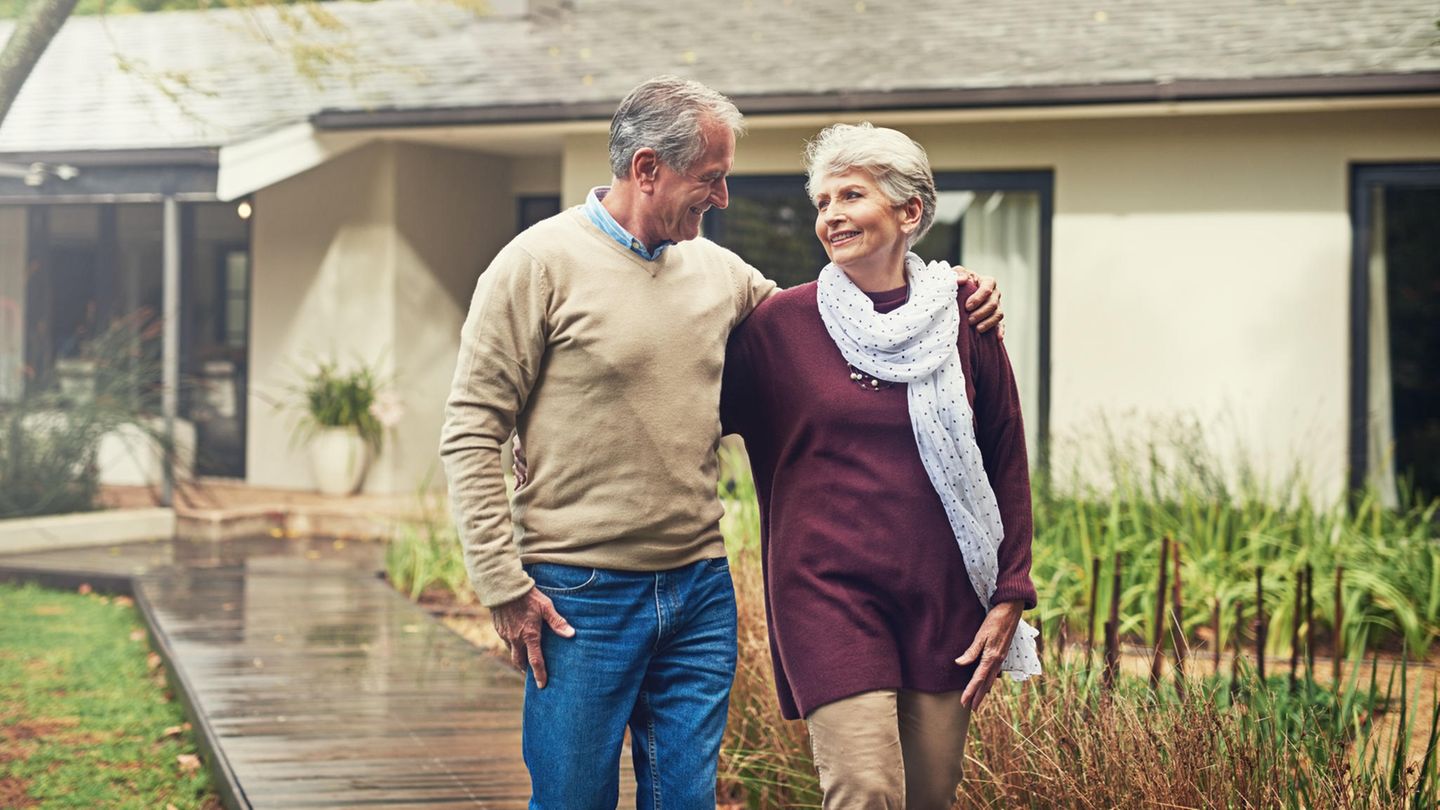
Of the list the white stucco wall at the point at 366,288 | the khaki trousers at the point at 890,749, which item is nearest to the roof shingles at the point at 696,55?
the white stucco wall at the point at 366,288

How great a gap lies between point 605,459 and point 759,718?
67.6 inches

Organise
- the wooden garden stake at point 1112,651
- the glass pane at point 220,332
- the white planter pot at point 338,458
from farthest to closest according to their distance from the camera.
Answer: the glass pane at point 220,332 < the white planter pot at point 338,458 < the wooden garden stake at point 1112,651

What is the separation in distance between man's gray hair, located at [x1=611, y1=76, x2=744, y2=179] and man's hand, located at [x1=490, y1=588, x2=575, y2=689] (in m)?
0.80

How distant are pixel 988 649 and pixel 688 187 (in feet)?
3.43

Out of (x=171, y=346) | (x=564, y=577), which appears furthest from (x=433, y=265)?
(x=564, y=577)

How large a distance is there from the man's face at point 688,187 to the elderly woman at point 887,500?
10.3 inches

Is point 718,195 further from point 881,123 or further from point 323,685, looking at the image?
point 881,123

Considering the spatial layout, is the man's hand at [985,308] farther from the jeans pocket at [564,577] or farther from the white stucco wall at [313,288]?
the white stucco wall at [313,288]

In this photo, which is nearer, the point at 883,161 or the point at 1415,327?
the point at 883,161

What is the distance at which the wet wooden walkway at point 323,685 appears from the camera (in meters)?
4.29

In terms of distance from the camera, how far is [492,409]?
2.60 meters

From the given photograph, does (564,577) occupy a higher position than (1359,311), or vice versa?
(1359,311)

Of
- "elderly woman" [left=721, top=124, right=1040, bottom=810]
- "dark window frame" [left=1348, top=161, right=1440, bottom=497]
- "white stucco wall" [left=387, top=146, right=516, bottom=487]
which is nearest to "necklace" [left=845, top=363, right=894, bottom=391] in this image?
"elderly woman" [left=721, top=124, right=1040, bottom=810]

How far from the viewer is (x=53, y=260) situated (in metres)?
13.5
